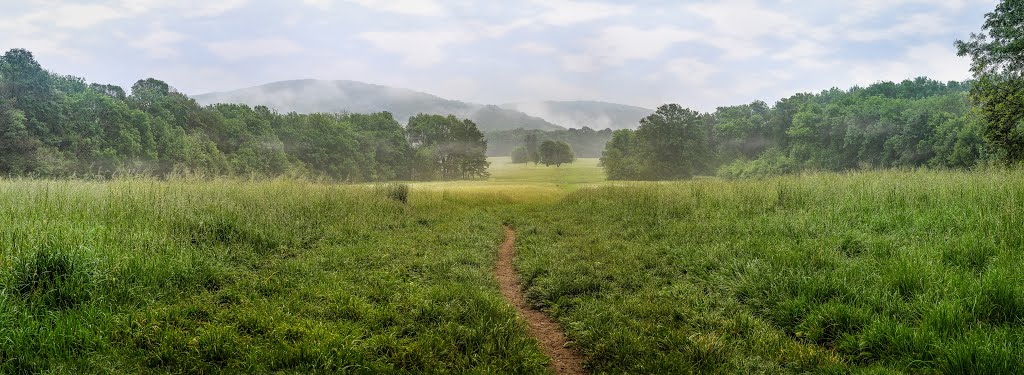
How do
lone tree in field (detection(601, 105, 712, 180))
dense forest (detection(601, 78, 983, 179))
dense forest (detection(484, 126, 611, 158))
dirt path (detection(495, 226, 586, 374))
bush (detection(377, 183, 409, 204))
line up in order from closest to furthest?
1. dirt path (detection(495, 226, 586, 374))
2. bush (detection(377, 183, 409, 204))
3. dense forest (detection(601, 78, 983, 179))
4. lone tree in field (detection(601, 105, 712, 180))
5. dense forest (detection(484, 126, 611, 158))

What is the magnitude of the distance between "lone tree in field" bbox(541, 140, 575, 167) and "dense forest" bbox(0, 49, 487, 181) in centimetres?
1305

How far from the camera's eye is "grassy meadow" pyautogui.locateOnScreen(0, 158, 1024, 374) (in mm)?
4066

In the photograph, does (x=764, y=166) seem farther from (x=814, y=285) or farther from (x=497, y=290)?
(x=497, y=290)

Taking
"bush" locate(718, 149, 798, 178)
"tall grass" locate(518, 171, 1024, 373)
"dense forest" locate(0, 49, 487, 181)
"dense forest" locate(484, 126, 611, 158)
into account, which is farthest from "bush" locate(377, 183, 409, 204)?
"dense forest" locate(484, 126, 611, 158)

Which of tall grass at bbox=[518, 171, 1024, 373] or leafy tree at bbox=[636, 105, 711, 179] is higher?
leafy tree at bbox=[636, 105, 711, 179]

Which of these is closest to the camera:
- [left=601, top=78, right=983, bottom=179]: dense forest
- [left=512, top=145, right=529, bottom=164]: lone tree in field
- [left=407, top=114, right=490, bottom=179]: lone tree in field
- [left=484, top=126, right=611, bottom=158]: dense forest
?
[left=601, top=78, right=983, bottom=179]: dense forest

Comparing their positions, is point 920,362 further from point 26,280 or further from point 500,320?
point 26,280

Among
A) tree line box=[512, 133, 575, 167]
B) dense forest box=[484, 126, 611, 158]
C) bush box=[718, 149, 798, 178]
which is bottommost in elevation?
bush box=[718, 149, 798, 178]

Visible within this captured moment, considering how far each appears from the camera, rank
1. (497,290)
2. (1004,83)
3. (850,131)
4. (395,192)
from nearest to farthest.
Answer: (497,290) < (1004,83) < (395,192) < (850,131)

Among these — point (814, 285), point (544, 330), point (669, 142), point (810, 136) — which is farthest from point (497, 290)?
point (810, 136)

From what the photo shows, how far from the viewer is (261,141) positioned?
191ft

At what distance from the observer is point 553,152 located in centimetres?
6488

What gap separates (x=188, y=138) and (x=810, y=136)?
281 ft

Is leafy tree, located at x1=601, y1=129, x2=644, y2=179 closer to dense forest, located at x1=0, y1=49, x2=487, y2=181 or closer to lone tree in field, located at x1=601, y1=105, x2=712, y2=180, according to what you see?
lone tree in field, located at x1=601, y1=105, x2=712, y2=180
